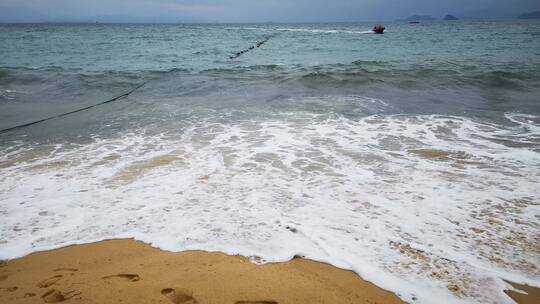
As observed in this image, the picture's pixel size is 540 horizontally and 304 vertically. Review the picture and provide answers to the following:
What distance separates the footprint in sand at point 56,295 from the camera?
2379 millimetres

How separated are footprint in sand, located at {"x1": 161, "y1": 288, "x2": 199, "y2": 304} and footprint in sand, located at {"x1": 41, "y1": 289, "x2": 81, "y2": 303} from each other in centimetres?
64

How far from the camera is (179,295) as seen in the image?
2.41m

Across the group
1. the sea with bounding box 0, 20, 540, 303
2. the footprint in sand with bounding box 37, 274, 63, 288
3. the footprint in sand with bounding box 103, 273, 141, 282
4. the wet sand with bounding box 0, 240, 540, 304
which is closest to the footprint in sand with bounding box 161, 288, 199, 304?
the wet sand with bounding box 0, 240, 540, 304

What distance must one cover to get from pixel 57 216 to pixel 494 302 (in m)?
4.00

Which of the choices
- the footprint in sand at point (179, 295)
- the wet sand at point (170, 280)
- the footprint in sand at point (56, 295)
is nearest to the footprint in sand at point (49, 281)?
the wet sand at point (170, 280)

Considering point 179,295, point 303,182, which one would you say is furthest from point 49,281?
point 303,182

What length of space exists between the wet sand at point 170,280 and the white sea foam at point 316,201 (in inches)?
5.9

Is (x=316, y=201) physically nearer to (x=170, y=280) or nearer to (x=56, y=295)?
(x=170, y=280)

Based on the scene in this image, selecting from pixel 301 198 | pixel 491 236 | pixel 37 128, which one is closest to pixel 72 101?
pixel 37 128

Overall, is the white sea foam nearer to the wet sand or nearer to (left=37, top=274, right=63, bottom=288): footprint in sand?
the wet sand

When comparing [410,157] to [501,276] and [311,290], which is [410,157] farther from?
[311,290]

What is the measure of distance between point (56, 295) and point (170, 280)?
781mm

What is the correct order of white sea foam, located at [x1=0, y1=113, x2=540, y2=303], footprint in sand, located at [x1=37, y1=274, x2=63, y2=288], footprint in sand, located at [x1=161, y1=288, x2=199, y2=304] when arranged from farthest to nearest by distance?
white sea foam, located at [x1=0, y1=113, x2=540, y2=303] < footprint in sand, located at [x1=37, y1=274, x2=63, y2=288] < footprint in sand, located at [x1=161, y1=288, x2=199, y2=304]

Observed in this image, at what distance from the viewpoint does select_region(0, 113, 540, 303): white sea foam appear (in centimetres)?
286
